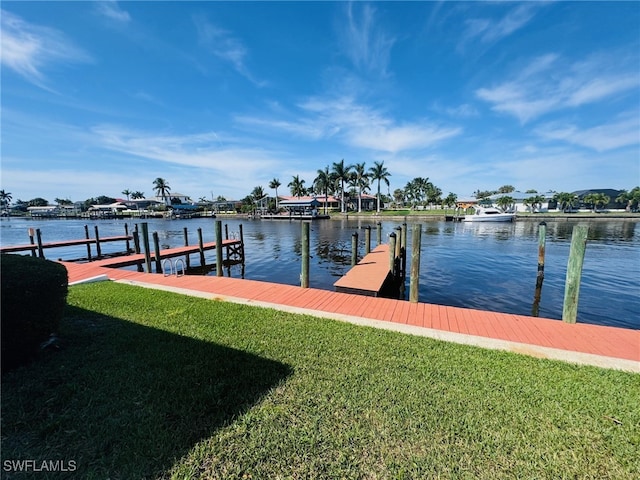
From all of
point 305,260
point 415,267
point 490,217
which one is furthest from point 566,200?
point 305,260

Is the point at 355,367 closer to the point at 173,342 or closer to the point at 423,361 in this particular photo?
the point at 423,361

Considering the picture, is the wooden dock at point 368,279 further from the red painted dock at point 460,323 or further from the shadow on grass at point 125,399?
the shadow on grass at point 125,399

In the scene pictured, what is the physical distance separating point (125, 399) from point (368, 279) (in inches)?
288

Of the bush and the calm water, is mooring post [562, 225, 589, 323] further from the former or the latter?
the bush

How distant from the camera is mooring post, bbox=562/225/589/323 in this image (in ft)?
19.0

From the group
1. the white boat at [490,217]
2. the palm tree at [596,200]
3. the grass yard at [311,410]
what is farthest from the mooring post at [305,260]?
the palm tree at [596,200]

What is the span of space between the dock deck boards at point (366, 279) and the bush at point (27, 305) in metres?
6.32

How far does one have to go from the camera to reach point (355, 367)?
3752 mm

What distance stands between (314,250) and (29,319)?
18.9 metres

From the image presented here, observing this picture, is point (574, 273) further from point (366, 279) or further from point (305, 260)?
point (305, 260)

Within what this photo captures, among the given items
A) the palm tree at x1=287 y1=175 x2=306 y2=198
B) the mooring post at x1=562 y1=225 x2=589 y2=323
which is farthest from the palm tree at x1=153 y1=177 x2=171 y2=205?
the mooring post at x1=562 y1=225 x2=589 y2=323

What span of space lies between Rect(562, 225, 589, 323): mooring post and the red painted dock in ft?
1.04

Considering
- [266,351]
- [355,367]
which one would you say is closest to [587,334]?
[355,367]

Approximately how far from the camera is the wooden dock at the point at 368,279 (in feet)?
27.3
